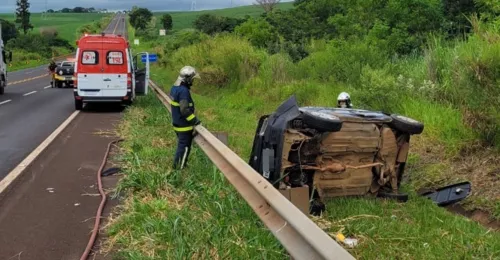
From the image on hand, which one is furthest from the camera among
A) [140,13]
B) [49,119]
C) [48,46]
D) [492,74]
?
[140,13]

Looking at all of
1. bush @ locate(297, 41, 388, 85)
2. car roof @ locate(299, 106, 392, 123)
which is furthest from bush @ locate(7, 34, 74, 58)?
car roof @ locate(299, 106, 392, 123)

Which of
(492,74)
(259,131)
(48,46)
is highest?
(492,74)

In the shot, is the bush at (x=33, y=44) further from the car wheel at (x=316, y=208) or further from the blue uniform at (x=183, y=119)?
the car wheel at (x=316, y=208)

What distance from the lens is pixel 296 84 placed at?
16359 millimetres

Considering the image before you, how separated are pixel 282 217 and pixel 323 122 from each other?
1.90 metres

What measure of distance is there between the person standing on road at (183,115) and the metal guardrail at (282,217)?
1642mm

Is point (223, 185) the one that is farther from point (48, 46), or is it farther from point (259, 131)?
point (48, 46)

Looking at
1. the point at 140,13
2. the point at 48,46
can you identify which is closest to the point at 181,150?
the point at 48,46

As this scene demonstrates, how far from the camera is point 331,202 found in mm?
5879

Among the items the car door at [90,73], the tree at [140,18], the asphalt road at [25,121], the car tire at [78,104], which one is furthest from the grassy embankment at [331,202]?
the tree at [140,18]

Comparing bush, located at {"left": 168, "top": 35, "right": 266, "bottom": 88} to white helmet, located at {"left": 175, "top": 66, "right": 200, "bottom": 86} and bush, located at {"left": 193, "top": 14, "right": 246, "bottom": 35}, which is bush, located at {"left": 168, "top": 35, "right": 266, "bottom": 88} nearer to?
white helmet, located at {"left": 175, "top": 66, "right": 200, "bottom": 86}

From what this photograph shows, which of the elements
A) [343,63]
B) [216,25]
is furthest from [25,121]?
[216,25]

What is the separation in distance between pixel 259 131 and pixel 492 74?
3.38 meters

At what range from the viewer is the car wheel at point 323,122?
18.0 feet
